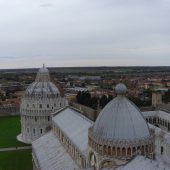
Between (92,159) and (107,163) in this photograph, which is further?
(92,159)

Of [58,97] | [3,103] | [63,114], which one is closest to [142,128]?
[63,114]

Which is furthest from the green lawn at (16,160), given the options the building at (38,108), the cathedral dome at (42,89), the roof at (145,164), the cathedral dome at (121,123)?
the roof at (145,164)

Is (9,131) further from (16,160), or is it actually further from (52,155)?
(52,155)

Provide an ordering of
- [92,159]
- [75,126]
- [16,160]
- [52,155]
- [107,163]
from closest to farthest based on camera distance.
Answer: [107,163] → [92,159] → [52,155] → [75,126] → [16,160]

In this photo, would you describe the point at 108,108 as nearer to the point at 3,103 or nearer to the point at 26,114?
the point at 26,114

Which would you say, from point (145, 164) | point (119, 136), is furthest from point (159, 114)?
point (145, 164)

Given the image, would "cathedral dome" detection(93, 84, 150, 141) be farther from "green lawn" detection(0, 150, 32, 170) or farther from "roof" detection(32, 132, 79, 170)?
"green lawn" detection(0, 150, 32, 170)
